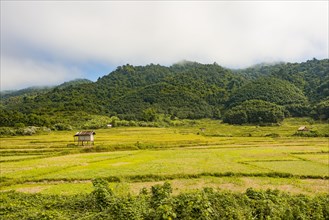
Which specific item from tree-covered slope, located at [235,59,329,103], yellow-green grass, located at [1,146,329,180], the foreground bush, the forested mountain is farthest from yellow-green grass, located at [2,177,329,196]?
tree-covered slope, located at [235,59,329,103]

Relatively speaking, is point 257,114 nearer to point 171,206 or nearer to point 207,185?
point 207,185

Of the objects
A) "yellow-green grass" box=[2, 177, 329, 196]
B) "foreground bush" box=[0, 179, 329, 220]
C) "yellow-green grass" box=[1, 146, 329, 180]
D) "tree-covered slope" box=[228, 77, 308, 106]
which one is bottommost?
"yellow-green grass" box=[2, 177, 329, 196]

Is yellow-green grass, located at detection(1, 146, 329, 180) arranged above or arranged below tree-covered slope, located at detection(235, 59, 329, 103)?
below

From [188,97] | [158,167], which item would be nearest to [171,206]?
[158,167]

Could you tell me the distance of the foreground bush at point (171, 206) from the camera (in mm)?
12180

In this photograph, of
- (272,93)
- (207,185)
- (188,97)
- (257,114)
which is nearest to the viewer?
(207,185)

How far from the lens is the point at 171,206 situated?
12289 mm

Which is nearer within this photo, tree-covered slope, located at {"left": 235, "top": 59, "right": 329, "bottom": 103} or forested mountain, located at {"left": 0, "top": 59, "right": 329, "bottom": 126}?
forested mountain, located at {"left": 0, "top": 59, "right": 329, "bottom": 126}

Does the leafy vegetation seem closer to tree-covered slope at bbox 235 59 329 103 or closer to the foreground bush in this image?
tree-covered slope at bbox 235 59 329 103

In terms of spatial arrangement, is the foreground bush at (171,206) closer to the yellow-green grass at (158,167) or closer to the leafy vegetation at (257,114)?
the yellow-green grass at (158,167)

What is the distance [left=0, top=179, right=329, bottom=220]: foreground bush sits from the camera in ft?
40.0

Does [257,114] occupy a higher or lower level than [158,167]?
higher

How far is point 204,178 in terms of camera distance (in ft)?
83.1

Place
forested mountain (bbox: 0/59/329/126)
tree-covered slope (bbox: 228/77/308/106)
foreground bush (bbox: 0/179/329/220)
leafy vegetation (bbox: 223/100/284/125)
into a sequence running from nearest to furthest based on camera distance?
foreground bush (bbox: 0/179/329/220) < leafy vegetation (bbox: 223/100/284/125) < forested mountain (bbox: 0/59/329/126) < tree-covered slope (bbox: 228/77/308/106)
